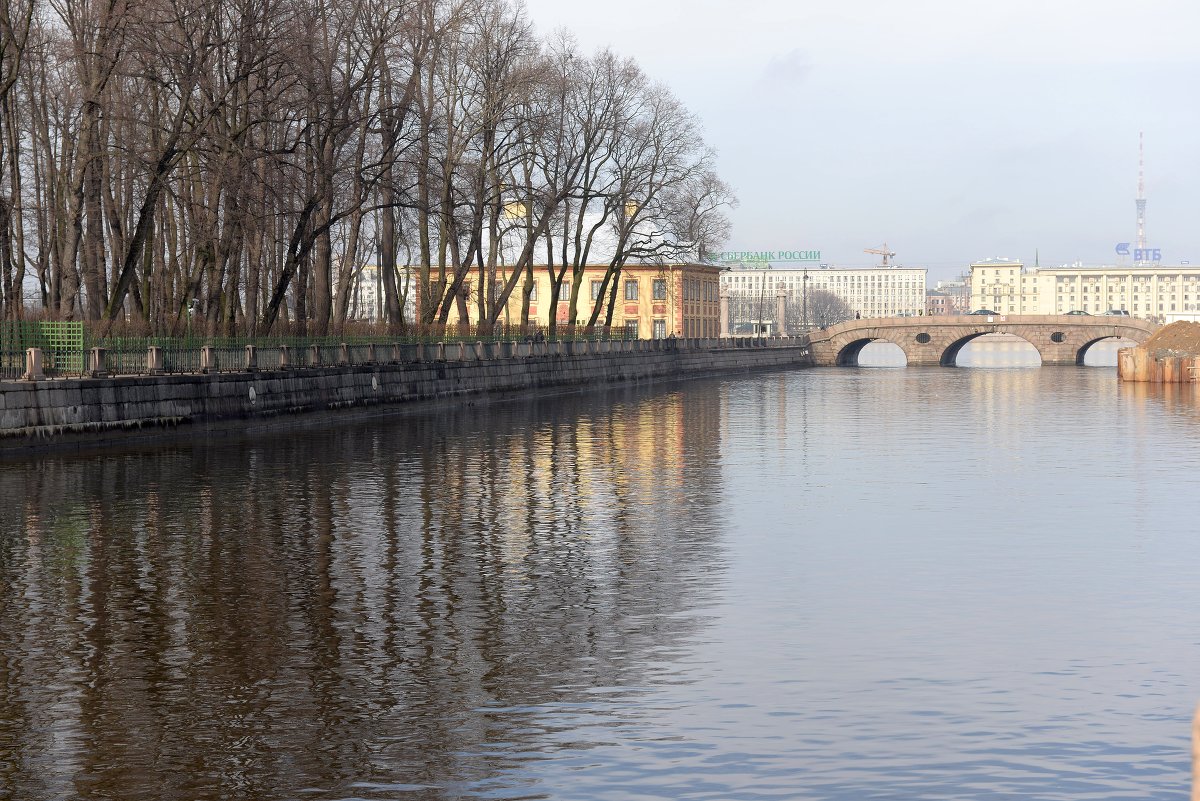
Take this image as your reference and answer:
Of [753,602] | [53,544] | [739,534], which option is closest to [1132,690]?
[753,602]

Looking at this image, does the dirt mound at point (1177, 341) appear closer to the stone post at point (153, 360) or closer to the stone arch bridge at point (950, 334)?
the stone post at point (153, 360)

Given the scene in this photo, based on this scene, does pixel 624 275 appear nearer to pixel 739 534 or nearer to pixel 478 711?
pixel 739 534

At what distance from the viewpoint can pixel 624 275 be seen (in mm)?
128625

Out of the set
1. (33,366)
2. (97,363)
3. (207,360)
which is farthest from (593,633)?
(207,360)

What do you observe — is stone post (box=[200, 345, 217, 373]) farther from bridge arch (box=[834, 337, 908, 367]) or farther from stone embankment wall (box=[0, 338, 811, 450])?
bridge arch (box=[834, 337, 908, 367])

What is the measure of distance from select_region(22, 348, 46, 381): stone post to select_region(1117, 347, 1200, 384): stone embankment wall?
5910 cm

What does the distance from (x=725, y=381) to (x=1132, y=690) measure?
81.3 meters

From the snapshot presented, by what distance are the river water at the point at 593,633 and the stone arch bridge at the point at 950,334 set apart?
110678 mm

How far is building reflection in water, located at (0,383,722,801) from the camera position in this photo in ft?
33.7

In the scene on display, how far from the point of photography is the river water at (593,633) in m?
10.0

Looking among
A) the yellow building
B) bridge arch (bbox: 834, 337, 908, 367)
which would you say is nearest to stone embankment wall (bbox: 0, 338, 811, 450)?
the yellow building

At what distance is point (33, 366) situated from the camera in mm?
33969

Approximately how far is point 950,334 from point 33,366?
116507 mm

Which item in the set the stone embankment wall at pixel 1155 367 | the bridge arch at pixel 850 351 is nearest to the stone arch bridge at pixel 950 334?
the bridge arch at pixel 850 351
